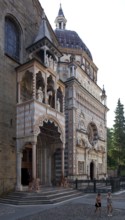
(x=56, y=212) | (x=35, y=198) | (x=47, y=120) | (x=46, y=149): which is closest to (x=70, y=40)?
(x=46, y=149)

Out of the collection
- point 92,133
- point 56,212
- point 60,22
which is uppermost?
point 60,22

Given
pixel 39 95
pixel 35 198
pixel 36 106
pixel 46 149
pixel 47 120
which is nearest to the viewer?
pixel 35 198

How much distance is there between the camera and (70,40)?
42.7 metres

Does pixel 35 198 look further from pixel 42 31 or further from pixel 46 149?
pixel 42 31

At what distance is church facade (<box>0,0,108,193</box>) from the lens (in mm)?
21500

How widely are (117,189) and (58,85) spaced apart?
12116 mm

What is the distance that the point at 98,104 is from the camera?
3972 centimetres

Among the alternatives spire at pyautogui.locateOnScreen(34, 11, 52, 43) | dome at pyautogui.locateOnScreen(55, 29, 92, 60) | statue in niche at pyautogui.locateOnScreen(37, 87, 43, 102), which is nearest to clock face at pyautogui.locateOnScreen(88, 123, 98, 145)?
dome at pyautogui.locateOnScreen(55, 29, 92, 60)

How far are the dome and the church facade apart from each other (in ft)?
25.1

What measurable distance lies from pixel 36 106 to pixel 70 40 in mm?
23933

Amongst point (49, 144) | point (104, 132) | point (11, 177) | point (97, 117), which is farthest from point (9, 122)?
point (104, 132)

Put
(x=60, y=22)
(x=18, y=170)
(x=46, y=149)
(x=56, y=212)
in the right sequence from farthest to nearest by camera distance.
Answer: (x=60, y=22) → (x=46, y=149) → (x=18, y=170) → (x=56, y=212)

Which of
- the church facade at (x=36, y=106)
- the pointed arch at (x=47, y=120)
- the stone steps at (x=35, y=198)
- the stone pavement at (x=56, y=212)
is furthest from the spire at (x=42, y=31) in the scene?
the stone pavement at (x=56, y=212)

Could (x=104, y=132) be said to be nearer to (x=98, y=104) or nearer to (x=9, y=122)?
(x=98, y=104)
